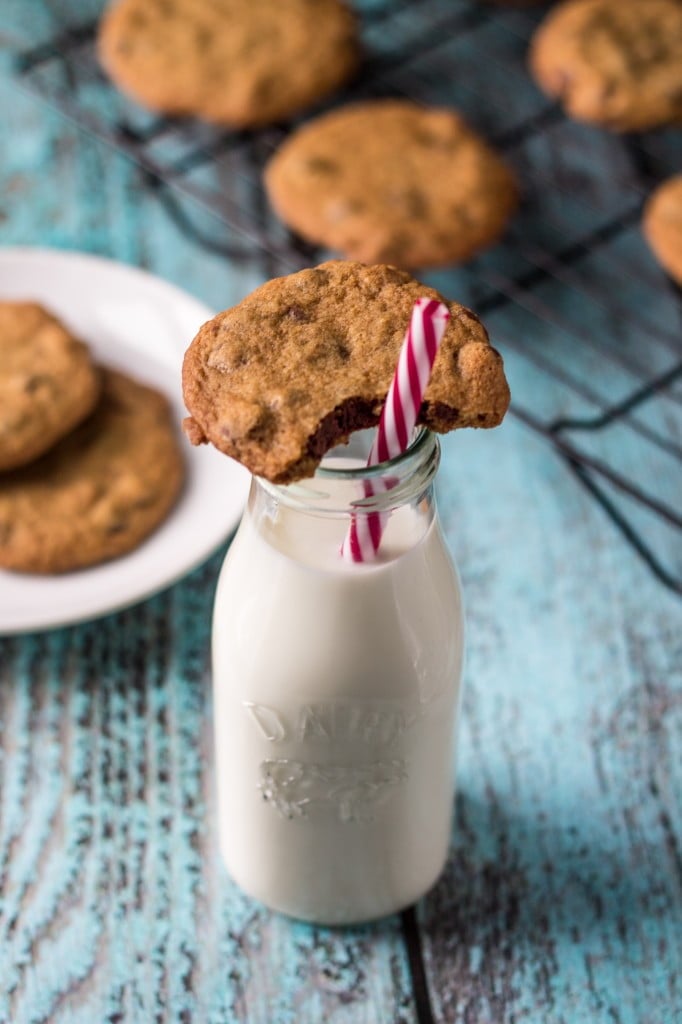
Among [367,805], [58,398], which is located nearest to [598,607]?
[367,805]

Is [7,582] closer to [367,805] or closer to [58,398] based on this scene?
[58,398]

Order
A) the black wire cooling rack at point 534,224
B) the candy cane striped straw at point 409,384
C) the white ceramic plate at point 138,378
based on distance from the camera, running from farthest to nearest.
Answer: the black wire cooling rack at point 534,224
the white ceramic plate at point 138,378
the candy cane striped straw at point 409,384

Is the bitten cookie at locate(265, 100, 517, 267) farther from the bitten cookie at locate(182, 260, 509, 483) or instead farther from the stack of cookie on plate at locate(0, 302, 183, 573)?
the bitten cookie at locate(182, 260, 509, 483)

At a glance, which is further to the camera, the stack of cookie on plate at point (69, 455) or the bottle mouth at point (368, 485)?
the stack of cookie on plate at point (69, 455)

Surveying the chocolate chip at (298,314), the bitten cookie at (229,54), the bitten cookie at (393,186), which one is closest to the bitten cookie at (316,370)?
the chocolate chip at (298,314)

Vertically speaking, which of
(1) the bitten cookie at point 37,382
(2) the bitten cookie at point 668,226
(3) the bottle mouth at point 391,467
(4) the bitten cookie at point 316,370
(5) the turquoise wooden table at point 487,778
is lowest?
(5) the turquoise wooden table at point 487,778

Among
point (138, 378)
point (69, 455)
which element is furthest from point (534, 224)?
point (69, 455)

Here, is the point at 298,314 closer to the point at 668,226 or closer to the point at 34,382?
the point at 34,382

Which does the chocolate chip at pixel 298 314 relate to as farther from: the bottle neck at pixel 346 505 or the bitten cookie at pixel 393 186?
the bitten cookie at pixel 393 186
